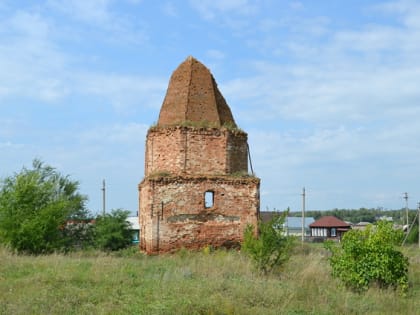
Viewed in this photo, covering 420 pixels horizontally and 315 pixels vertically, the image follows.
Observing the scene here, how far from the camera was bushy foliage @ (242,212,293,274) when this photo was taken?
527 inches

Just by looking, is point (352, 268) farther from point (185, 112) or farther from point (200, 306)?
point (185, 112)

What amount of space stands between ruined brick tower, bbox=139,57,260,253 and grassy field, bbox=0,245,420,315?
14.6ft

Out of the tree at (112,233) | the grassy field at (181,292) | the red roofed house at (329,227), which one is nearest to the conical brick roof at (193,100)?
the tree at (112,233)

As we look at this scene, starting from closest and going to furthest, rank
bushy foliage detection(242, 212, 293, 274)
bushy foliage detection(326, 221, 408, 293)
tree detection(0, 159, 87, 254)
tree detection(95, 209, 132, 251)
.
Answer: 1. bushy foliage detection(326, 221, 408, 293)
2. bushy foliage detection(242, 212, 293, 274)
3. tree detection(0, 159, 87, 254)
4. tree detection(95, 209, 132, 251)

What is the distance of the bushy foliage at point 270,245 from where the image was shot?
13.4 meters

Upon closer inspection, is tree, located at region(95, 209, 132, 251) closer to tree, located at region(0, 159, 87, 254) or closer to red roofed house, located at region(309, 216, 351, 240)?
tree, located at region(0, 159, 87, 254)

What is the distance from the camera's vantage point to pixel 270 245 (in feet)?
43.9

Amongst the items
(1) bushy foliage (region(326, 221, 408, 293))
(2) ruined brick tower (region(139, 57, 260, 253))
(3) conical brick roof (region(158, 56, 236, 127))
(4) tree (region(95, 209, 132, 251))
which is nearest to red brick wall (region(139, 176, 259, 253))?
(2) ruined brick tower (region(139, 57, 260, 253))

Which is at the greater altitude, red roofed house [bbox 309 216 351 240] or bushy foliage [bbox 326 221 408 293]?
bushy foliage [bbox 326 221 408 293]

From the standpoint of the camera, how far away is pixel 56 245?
19.3 metres

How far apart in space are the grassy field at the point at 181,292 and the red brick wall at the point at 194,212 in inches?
171

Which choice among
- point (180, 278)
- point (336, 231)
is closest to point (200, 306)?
point (180, 278)

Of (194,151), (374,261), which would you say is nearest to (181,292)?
(374,261)

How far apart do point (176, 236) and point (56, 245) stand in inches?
181
